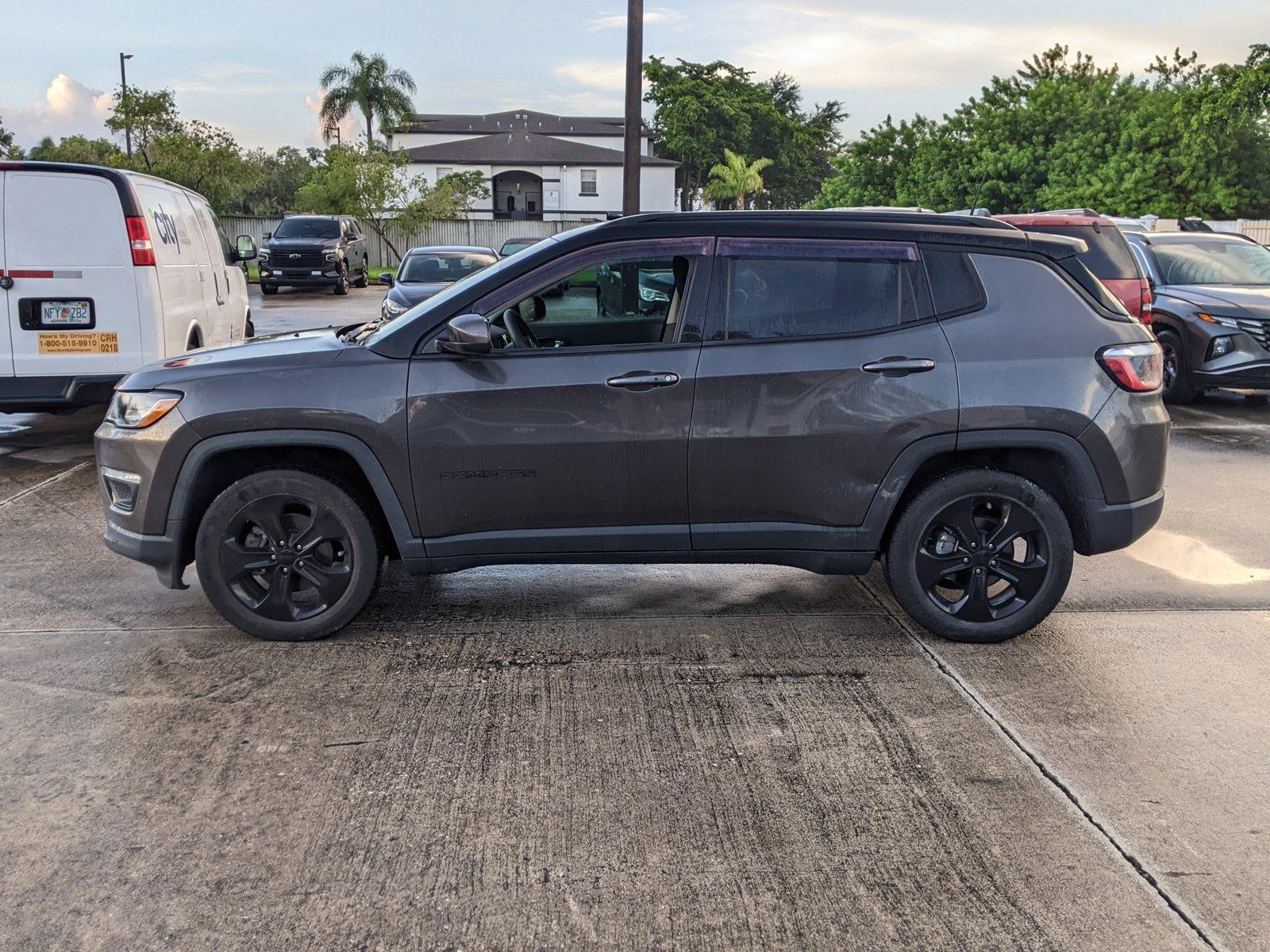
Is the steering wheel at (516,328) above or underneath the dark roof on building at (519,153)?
underneath

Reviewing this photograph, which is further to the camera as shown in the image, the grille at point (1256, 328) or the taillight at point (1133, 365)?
the grille at point (1256, 328)

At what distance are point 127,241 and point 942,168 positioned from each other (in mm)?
38087

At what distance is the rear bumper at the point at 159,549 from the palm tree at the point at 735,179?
6369cm

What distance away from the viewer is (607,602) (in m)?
5.82

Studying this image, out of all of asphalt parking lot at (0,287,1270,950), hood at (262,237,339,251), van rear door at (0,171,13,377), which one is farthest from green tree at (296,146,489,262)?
asphalt parking lot at (0,287,1270,950)

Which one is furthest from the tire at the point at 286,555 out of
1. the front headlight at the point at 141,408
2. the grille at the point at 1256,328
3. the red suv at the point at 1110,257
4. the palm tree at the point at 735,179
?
the palm tree at the point at 735,179

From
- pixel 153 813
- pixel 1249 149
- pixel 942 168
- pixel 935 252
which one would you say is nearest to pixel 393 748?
pixel 153 813

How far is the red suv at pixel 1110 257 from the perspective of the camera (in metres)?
10.6

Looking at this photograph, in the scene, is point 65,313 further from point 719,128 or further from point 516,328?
point 719,128

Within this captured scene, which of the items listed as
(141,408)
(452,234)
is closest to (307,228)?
(452,234)

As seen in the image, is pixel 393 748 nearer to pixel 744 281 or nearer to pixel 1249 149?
pixel 744 281

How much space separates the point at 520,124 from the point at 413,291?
229ft

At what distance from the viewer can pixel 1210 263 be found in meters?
13.1

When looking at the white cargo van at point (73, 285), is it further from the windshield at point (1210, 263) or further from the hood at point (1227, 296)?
the windshield at point (1210, 263)
